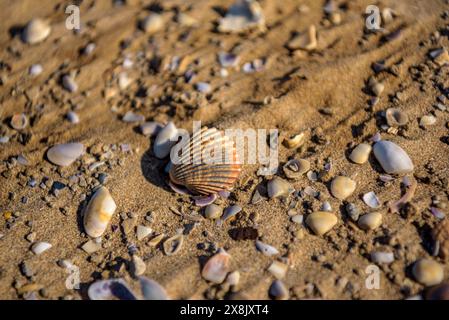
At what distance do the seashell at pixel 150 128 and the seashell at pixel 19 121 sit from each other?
900mm

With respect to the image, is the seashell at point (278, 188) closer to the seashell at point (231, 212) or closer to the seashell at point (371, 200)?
the seashell at point (231, 212)

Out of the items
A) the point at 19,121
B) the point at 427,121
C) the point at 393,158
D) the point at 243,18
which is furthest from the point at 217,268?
the point at 243,18

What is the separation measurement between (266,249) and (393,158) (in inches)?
39.3

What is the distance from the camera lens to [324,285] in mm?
2250

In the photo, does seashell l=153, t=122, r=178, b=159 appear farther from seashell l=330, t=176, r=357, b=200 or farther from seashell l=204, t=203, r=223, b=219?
seashell l=330, t=176, r=357, b=200

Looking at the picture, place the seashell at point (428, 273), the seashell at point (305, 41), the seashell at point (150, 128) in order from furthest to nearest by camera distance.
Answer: the seashell at point (305, 41), the seashell at point (150, 128), the seashell at point (428, 273)

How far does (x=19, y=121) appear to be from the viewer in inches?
125

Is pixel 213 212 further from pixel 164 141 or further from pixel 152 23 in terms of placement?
pixel 152 23

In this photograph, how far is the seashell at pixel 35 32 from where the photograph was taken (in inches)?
139

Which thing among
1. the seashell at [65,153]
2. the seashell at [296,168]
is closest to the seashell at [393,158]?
the seashell at [296,168]

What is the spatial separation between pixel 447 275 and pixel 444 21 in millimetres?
2202
